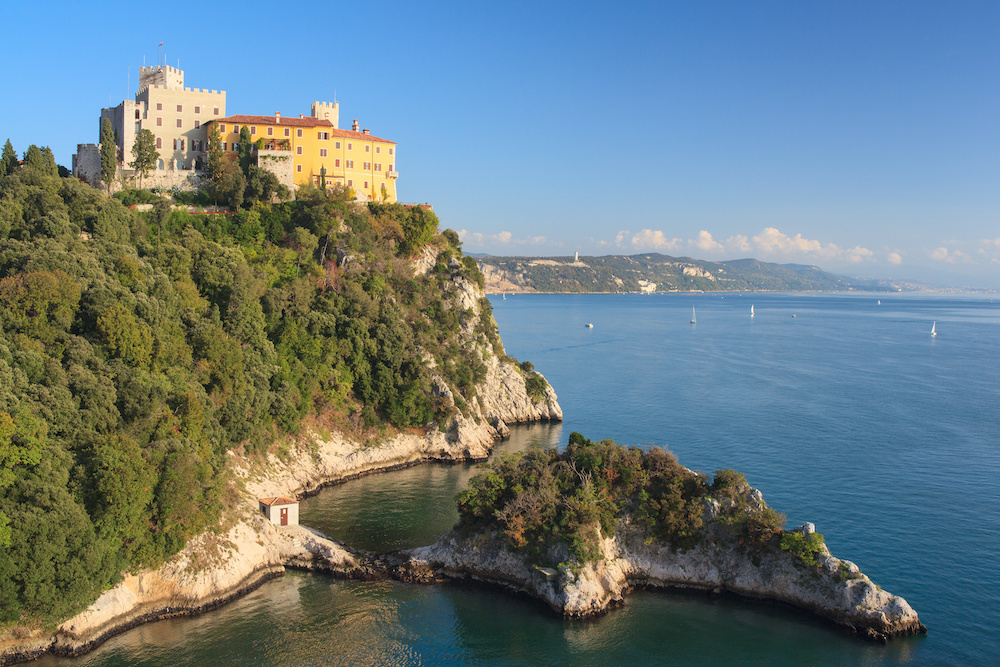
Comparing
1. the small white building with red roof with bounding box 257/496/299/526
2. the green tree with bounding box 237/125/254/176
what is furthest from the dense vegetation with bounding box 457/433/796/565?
the green tree with bounding box 237/125/254/176

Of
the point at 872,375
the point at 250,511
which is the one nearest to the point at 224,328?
the point at 250,511

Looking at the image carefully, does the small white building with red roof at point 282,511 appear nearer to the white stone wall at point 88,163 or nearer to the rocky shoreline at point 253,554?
the rocky shoreline at point 253,554

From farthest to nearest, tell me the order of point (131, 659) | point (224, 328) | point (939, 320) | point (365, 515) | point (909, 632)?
1. point (939, 320)
2. point (224, 328)
3. point (365, 515)
4. point (909, 632)
5. point (131, 659)

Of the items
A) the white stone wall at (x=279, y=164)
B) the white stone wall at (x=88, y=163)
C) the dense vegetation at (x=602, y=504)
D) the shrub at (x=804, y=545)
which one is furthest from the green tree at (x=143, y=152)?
the shrub at (x=804, y=545)

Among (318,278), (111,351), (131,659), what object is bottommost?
(131,659)

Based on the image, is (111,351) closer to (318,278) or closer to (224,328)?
(224,328)

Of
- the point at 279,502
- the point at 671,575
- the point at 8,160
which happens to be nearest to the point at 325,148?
the point at 8,160
